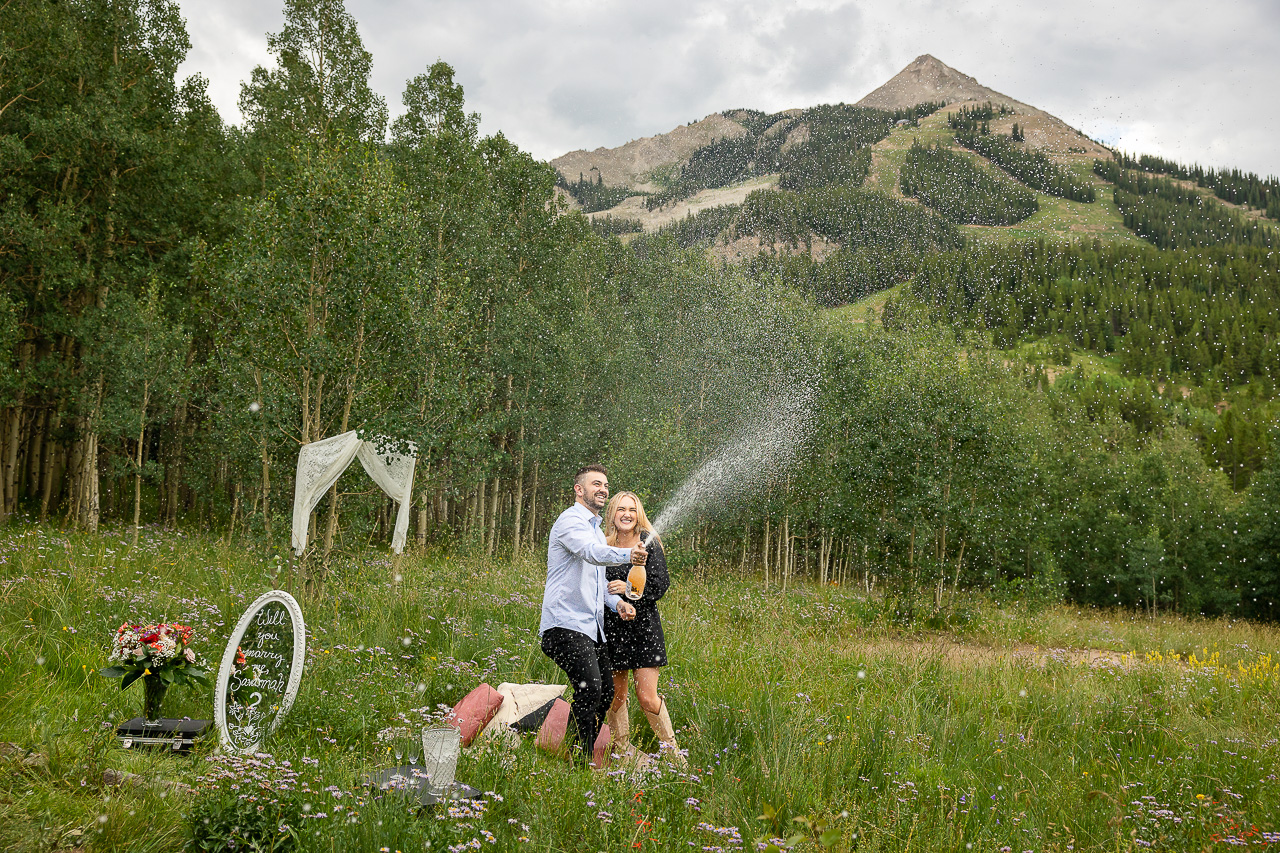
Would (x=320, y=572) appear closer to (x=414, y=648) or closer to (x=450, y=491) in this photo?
(x=414, y=648)

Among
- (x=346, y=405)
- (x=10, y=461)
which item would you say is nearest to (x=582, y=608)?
(x=346, y=405)

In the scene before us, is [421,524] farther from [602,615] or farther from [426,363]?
[602,615]

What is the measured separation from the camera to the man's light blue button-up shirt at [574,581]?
5.11m

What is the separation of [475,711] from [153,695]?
89.8 inches

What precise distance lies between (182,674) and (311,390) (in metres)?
6.66

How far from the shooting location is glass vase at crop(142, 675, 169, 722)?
500cm

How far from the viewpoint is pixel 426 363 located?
63.4 ft

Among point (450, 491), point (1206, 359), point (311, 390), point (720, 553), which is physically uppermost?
point (1206, 359)

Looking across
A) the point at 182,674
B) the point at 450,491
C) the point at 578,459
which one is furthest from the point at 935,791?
the point at 578,459

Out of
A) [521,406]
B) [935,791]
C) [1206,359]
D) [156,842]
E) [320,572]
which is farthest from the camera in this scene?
[1206,359]

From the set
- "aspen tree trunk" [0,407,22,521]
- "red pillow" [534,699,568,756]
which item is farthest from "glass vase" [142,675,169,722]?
"aspen tree trunk" [0,407,22,521]

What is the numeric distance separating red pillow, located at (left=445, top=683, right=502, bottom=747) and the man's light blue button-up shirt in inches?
46.0

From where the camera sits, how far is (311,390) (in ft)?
36.4

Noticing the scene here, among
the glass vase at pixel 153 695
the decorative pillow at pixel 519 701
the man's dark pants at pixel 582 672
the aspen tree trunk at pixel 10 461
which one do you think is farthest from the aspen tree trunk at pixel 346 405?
the aspen tree trunk at pixel 10 461
